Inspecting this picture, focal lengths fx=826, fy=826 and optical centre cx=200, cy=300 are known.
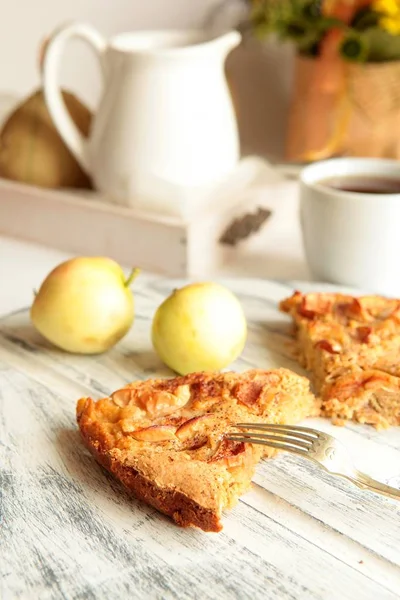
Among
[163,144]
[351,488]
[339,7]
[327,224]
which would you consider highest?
[339,7]

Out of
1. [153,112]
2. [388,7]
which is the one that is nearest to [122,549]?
[153,112]

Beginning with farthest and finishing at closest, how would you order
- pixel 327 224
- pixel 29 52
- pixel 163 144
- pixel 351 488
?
pixel 29 52
pixel 163 144
pixel 327 224
pixel 351 488

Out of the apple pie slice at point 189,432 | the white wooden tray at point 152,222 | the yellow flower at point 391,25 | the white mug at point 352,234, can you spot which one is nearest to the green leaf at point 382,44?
the yellow flower at point 391,25

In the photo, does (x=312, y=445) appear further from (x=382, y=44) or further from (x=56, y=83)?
(x=382, y=44)

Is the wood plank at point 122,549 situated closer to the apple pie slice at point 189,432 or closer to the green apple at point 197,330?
the apple pie slice at point 189,432

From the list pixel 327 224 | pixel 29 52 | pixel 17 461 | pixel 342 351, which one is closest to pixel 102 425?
pixel 17 461

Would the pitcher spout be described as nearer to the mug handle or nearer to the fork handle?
the mug handle

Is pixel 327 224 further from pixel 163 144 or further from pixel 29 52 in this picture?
pixel 29 52
